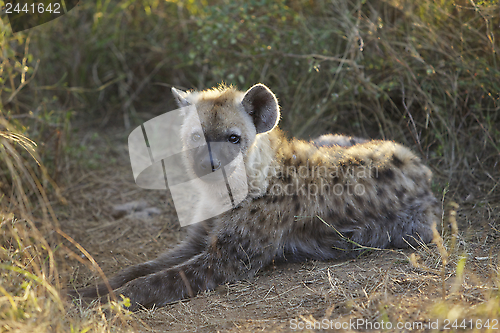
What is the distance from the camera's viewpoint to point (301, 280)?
215 centimetres

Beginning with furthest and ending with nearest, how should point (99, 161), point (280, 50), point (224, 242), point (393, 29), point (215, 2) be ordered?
point (215, 2) < point (99, 161) < point (280, 50) < point (393, 29) < point (224, 242)

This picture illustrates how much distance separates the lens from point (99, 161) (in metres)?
3.88

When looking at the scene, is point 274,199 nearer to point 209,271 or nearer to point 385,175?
point 209,271

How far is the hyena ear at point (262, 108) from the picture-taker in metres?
2.28

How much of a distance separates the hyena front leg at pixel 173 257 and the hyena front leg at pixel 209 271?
0.46ft

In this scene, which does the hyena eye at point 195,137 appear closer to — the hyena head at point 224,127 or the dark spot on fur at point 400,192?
the hyena head at point 224,127

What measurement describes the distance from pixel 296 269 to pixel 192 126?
971 millimetres

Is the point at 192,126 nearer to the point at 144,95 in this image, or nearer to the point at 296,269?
the point at 296,269

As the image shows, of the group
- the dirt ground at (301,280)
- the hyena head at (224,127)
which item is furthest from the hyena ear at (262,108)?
the dirt ground at (301,280)

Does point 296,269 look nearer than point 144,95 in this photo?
Yes

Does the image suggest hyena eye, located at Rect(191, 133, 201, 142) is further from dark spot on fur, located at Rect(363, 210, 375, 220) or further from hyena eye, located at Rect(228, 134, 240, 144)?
dark spot on fur, located at Rect(363, 210, 375, 220)

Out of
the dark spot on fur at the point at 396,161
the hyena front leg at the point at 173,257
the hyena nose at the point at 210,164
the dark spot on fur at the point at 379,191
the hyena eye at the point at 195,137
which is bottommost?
the hyena front leg at the point at 173,257

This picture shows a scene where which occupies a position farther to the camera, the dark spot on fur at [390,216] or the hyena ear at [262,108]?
the dark spot on fur at [390,216]

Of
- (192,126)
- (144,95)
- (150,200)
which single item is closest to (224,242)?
(192,126)
